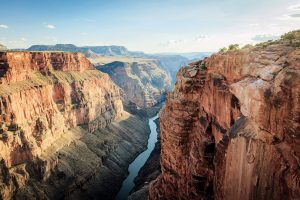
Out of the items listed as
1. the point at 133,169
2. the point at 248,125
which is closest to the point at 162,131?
the point at 248,125

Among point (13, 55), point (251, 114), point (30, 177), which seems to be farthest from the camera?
point (13, 55)

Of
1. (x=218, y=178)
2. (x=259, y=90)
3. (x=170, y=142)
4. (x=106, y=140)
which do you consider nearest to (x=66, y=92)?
(x=106, y=140)

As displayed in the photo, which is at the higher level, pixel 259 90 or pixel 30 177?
pixel 259 90

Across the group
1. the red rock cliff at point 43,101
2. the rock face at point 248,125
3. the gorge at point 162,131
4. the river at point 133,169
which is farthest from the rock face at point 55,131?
the rock face at point 248,125

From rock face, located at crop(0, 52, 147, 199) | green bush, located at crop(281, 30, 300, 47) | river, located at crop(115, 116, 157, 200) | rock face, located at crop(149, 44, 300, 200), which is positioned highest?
green bush, located at crop(281, 30, 300, 47)

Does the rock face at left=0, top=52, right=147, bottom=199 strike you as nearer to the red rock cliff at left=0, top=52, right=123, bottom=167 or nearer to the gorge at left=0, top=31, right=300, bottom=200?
the red rock cliff at left=0, top=52, right=123, bottom=167

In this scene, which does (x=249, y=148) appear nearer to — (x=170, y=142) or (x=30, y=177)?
(x=170, y=142)

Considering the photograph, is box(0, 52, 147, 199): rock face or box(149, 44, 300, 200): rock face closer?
box(149, 44, 300, 200): rock face

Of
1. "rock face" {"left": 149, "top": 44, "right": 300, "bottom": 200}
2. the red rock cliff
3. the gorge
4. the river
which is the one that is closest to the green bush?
the gorge

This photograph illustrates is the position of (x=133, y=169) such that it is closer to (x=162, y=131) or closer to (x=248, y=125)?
(x=162, y=131)
